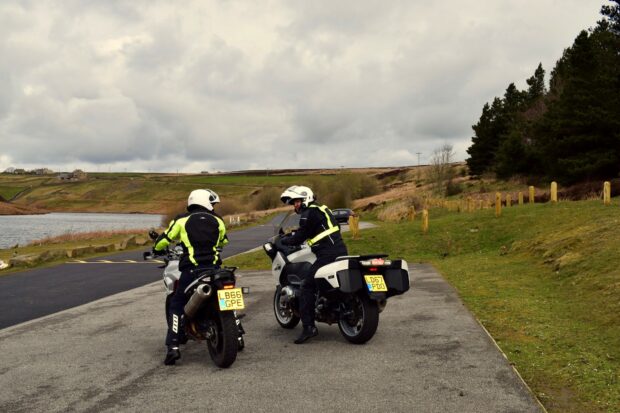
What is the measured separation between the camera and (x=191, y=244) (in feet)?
21.0

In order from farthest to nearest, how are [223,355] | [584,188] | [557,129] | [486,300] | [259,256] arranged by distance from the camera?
1. [557,129]
2. [584,188]
3. [259,256]
4. [486,300]
5. [223,355]

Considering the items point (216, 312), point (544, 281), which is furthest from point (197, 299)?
point (544, 281)

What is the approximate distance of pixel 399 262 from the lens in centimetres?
715

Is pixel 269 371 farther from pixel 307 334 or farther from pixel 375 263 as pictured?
pixel 375 263

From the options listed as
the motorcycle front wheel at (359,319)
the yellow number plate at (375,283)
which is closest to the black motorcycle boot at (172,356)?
the motorcycle front wheel at (359,319)

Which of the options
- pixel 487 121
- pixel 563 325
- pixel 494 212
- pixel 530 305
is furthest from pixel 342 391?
pixel 487 121

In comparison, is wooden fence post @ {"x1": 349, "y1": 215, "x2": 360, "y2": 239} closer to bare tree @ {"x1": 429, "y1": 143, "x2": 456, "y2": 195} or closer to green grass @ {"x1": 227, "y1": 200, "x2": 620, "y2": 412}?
green grass @ {"x1": 227, "y1": 200, "x2": 620, "y2": 412}

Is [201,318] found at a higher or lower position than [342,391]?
higher

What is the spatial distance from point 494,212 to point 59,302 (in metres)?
18.4

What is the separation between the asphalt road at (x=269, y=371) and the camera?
16.5 ft

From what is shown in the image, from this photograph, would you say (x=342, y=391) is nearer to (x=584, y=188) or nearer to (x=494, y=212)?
(x=494, y=212)

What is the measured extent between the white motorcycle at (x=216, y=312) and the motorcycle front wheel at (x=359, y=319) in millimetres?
1548

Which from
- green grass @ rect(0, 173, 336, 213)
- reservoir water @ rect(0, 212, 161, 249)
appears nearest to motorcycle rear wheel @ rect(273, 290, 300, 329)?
reservoir water @ rect(0, 212, 161, 249)

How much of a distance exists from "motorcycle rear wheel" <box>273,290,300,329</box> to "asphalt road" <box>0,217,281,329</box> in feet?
16.5
